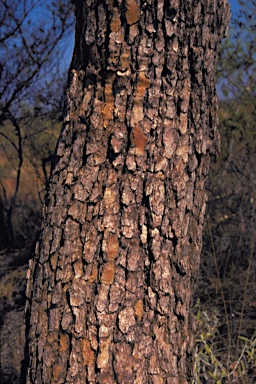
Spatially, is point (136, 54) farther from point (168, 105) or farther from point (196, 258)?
point (196, 258)

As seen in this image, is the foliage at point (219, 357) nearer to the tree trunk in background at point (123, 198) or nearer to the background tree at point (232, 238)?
the background tree at point (232, 238)

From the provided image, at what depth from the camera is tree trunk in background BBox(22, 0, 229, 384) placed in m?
1.53

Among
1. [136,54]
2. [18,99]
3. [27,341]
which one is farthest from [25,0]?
[27,341]

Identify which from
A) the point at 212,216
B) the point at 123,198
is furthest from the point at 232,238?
the point at 123,198

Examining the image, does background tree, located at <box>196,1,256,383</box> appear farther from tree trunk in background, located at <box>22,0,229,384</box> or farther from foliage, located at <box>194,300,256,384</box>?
tree trunk in background, located at <box>22,0,229,384</box>

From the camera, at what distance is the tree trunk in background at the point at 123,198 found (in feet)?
5.03

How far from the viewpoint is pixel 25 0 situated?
14.6 feet

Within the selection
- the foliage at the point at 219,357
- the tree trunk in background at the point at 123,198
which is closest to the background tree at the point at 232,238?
the foliage at the point at 219,357

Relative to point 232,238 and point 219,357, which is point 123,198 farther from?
point 232,238

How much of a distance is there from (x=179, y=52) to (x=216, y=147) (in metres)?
0.37

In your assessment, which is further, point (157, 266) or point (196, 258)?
point (196, 258)

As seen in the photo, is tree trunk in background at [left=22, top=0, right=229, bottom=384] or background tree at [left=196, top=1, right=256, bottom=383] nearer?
tree trunk in background at [left=22, top=0, right=229, bottom=384]

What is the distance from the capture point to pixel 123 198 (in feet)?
5.08

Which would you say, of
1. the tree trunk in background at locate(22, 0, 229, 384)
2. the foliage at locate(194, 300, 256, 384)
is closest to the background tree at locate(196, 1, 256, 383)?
the foliage at locate(194, 300, 256, 384)
